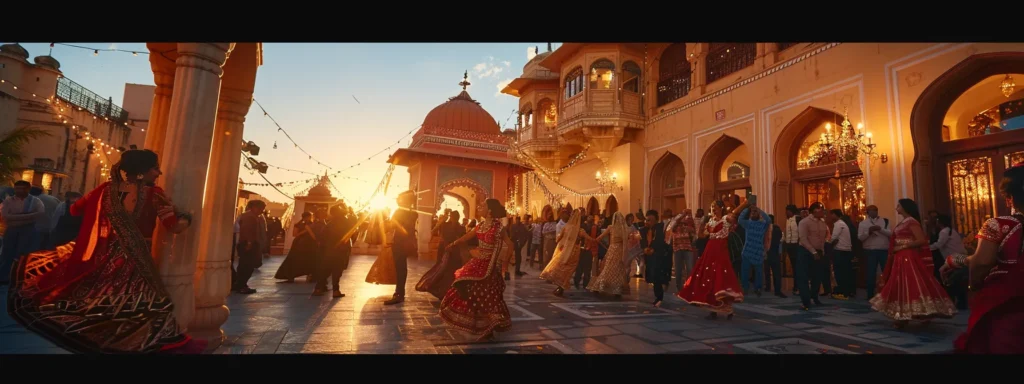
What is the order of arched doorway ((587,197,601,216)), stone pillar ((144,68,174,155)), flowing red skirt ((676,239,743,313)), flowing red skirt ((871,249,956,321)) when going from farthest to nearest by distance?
arched doorway ((587,197,601,216)) → flowing red skirt ((676,239,743,313)) → flowing red skirt ((871,249,956,321)) → stone pillar ((144,68,174,155))

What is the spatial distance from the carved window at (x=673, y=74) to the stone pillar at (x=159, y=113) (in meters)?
13.9

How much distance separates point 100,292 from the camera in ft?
8.49

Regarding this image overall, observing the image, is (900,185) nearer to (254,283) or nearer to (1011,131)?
(1011,131)

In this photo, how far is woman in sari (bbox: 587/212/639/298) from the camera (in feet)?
23.8

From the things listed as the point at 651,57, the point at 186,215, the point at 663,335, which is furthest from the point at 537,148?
the point at 186,215

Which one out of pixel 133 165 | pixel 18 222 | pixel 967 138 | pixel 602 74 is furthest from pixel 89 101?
pixel 967 138

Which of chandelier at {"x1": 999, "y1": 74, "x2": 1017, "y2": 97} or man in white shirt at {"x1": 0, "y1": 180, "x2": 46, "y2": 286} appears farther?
chandelier at {"x1": 999, "y1": 74, "x2": 1017, "y2": 97}

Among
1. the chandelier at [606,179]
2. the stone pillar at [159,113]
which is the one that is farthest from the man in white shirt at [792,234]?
the stone pillar at [159,113]

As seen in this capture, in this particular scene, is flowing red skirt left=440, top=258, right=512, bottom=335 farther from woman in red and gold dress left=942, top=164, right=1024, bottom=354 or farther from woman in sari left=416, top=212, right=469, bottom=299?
woman in red and gold dress left=942, top=164, right=1024, bottom=354

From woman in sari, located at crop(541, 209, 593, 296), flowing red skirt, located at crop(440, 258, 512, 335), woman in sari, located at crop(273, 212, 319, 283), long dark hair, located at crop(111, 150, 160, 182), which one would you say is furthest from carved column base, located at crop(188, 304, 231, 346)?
woman in sari, located at crop(541, 209, 593, 296)

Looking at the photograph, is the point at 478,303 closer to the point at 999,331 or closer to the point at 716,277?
the point at 716,277

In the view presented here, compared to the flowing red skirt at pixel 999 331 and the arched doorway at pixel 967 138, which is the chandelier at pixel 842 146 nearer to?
the arched doorway at pixel 967 138

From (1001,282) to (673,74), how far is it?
1372 centimetres

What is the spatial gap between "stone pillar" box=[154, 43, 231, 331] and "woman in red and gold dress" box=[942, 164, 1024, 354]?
531 cm
